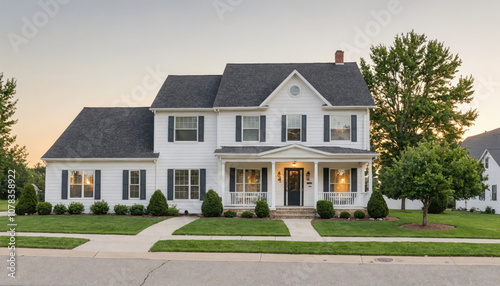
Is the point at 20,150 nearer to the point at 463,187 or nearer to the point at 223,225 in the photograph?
the point at 223,225

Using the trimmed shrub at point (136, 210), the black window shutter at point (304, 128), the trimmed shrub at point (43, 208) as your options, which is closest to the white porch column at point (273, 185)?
the black window shutter at point (304, 128)

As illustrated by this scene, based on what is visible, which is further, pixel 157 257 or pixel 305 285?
pixel 157 257

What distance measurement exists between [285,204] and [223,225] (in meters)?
6.34

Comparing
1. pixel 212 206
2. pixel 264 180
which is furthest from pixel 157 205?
pixel 264 180

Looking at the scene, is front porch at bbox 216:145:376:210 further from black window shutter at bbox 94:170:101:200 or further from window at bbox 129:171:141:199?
black window shutter at bbox 94:170:101:200

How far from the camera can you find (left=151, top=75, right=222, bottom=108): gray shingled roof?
24.8m

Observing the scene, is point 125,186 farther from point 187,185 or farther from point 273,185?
point 273,185

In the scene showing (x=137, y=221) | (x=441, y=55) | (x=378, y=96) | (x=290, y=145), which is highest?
(x=441, y=55)

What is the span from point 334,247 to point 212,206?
383 inches

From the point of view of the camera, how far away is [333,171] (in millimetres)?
24453

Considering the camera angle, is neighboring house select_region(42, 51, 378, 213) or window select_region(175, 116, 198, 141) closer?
neighboring house select_region(42, 51, 378, 213)

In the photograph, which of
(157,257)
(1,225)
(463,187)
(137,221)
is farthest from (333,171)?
(1,225)

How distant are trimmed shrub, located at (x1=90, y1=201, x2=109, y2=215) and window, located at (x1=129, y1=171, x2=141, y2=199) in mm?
1393

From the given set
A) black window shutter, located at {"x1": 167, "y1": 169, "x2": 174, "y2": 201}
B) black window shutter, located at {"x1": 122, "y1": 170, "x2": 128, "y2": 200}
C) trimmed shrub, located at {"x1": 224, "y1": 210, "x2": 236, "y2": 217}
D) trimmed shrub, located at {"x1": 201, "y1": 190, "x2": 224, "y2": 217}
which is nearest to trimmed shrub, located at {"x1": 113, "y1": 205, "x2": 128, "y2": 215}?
black window shutter, located at {"x1": 122, "y1": 170, "x2": 128, "y2": 200}
